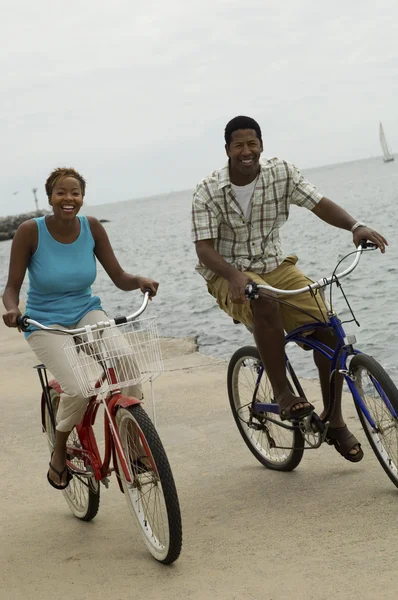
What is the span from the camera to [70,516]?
16.9 feet

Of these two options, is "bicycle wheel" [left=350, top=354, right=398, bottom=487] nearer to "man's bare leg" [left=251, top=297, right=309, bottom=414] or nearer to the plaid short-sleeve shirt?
"man's bare leg" [left=251, top=297, right=309, bottom=414]

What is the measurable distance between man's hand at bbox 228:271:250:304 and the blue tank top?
780 millimetres

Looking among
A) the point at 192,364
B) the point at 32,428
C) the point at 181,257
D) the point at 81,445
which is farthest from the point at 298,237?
the point at 81,445

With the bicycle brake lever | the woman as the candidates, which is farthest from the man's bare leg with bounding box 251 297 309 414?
the woman

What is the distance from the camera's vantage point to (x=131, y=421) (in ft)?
13.5

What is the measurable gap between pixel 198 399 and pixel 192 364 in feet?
6.29

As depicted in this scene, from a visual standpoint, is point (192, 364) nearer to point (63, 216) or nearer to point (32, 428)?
point (32, 428)

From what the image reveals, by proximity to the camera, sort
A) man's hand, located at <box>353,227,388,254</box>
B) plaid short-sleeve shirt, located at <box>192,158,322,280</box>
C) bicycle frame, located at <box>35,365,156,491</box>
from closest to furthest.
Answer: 1. bicycle frame, located at <box>35,365,156,491</box>
2. man's hand, located at <box>353,227,388,254</box>
3. plaid short-sleeve shirt, located at <box>192,158,322,280</box>

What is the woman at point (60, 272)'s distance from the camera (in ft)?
14.8

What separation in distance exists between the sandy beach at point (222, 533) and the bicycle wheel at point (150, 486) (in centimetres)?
14

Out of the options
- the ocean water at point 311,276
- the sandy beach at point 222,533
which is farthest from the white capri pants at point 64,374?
the ocean water at point 311,276

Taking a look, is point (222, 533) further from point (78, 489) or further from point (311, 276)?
point (311, 276)

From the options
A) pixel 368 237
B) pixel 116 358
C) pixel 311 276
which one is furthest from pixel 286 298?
pixel 311 276

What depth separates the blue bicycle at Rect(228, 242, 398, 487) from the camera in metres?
4.52
